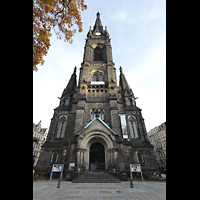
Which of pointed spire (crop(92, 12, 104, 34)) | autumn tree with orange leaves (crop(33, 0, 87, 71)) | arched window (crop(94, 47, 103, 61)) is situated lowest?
autumn tree with orange leaves (crop(33, 0, 87, 71))

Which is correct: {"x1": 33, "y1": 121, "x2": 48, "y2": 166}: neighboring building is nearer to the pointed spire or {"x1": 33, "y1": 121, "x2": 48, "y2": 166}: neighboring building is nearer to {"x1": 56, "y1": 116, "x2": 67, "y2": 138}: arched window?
{"x1": 56, "y1": 116, "x2": 67, "y2": 138}: arched window

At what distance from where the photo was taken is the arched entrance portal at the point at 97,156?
14.5 m

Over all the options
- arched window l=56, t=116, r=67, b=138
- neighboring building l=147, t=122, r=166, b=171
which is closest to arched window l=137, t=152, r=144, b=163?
arched window l=56, t=116, r=67, b=138

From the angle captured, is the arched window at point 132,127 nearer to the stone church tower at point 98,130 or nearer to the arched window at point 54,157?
the stone church tower at point 98,130

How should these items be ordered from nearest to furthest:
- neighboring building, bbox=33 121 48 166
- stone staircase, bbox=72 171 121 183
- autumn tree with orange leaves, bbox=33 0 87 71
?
autumn tree with orange leaves, bbox=33 0 87 71
stone staircase, bbox=72 171 121 183
neighboring building, bbox=33 121 48 166

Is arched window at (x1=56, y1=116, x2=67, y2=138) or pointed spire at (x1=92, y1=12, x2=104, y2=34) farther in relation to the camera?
pointed spire at (x1=92, y1=12, x2=104, y2=34)

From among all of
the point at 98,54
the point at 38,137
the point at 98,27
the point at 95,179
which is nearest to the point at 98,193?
the point at 95,179

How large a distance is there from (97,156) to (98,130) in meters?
3.94

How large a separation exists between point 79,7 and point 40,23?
178 cm

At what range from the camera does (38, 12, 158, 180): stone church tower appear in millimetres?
14047

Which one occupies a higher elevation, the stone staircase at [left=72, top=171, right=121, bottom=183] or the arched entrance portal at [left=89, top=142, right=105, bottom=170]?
Result: the arched entrance portal at [left=89, top=142, right=105, bottom=170]
